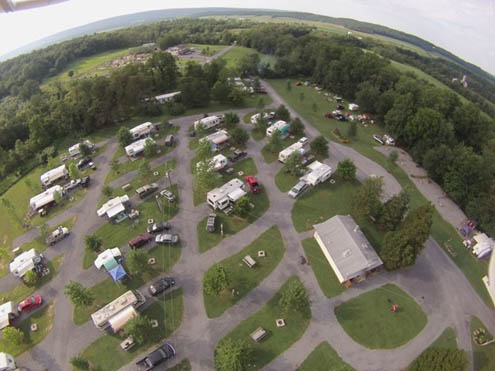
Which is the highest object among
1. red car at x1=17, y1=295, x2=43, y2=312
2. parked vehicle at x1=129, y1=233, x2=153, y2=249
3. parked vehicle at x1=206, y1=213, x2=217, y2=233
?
parked vehicle at x1=206, y1=213, x2=217, y2=233

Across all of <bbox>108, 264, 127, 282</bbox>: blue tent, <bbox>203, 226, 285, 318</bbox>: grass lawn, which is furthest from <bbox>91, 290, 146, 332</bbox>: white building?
<bbox>203, 226, 285, 318</bbox>: grass lawn

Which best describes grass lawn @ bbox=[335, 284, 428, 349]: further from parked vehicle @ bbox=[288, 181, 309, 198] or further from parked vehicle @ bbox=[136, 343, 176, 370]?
parked vehicle @ bbox=[136, 343, 176, 370]

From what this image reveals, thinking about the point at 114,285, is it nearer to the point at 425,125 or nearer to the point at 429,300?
the point at 429,300

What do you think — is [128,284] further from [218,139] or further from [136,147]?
[218,139]

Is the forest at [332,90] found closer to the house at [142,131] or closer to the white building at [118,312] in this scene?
the house at [142,131]

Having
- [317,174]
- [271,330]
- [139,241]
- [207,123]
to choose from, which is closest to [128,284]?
[139,241]

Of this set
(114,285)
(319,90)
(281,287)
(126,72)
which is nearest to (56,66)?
(126,72)

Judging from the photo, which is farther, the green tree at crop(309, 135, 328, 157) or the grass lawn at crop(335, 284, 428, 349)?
the green tree at crop(309, 135, 328, 157)
